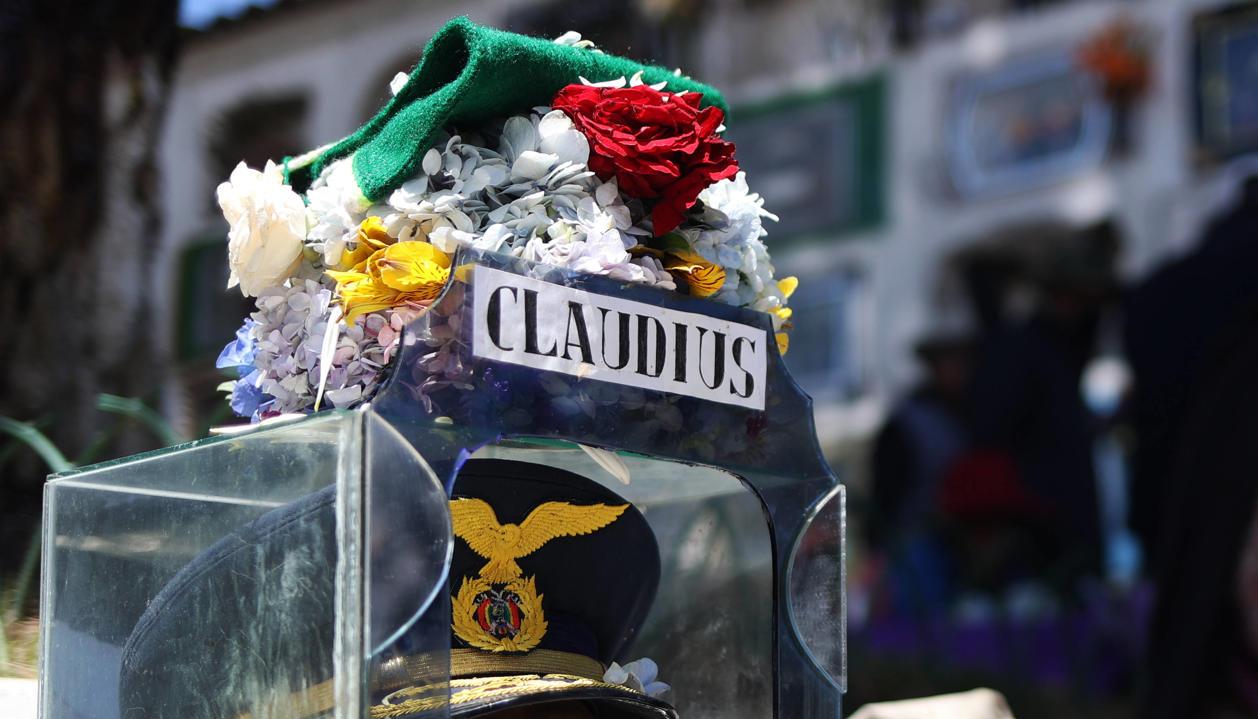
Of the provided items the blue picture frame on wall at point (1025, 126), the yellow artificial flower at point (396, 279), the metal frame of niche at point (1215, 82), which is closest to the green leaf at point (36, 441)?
the yellow artificial flower at point (396, 279)

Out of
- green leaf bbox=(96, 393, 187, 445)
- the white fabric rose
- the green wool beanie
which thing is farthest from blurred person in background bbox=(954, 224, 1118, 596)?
the white fabric rose

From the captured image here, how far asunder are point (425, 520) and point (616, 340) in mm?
289

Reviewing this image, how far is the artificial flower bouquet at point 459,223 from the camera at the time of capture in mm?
1734

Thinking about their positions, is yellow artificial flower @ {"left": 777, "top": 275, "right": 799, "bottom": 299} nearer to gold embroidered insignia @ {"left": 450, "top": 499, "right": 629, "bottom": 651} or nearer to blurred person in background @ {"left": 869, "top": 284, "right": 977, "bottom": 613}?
gold embroidered insignia @ {"left": 450, "top": 499, "right": 629, "bottom": 651}

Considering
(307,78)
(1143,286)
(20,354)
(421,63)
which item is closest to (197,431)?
(20,354)

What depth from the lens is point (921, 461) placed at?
27.2 ft

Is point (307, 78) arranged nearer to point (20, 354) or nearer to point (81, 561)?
point (20, 354)

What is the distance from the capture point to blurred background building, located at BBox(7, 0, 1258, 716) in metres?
5.77

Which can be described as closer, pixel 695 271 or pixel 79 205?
pixel 695 271

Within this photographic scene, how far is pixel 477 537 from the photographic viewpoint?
72.7 inches

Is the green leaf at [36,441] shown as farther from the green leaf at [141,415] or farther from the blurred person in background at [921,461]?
the blurred person in background at [921,461]

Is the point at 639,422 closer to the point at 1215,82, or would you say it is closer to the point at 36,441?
the point at 36,441

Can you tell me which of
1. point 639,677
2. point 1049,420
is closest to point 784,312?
point 639,677

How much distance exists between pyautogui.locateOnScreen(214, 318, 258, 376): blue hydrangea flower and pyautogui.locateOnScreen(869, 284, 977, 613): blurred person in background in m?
5.44
